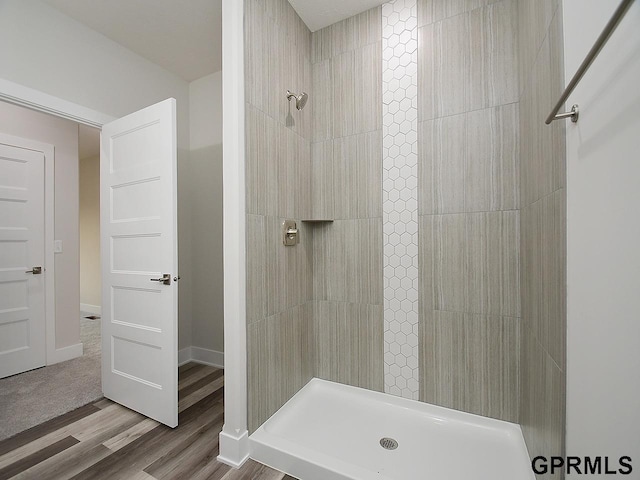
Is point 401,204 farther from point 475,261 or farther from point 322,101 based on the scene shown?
point 322,101

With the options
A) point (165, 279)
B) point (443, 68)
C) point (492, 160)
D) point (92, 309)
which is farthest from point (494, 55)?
point (92, 309)

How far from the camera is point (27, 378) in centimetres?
243

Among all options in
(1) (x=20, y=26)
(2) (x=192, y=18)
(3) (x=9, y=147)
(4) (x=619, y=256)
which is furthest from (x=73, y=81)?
(4) (x=619, y=256)

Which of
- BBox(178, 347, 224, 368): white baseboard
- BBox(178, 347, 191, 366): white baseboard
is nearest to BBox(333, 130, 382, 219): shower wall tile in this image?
BBox(178, 347, 224, 368): white baseboard

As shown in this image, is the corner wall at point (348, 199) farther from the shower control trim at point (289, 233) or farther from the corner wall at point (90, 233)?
the corner wall at point (90, 233)

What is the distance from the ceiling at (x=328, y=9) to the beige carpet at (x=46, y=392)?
3109 millimetres

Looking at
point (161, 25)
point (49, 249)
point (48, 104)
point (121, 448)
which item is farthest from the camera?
point (49, 249)

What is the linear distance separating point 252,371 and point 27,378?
2.33 meters

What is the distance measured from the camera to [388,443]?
4.97ft

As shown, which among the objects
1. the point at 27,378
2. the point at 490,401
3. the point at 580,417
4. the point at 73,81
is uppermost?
the point at 73,81

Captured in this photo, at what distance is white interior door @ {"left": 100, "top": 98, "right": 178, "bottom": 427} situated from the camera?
173 cm

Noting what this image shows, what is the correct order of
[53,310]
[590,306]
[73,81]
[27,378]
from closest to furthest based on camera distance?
[590,306] → [73,81] → [27,378] → [53,310]

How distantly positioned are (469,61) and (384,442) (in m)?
2.17

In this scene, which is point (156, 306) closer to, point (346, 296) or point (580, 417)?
point (346, 296)
